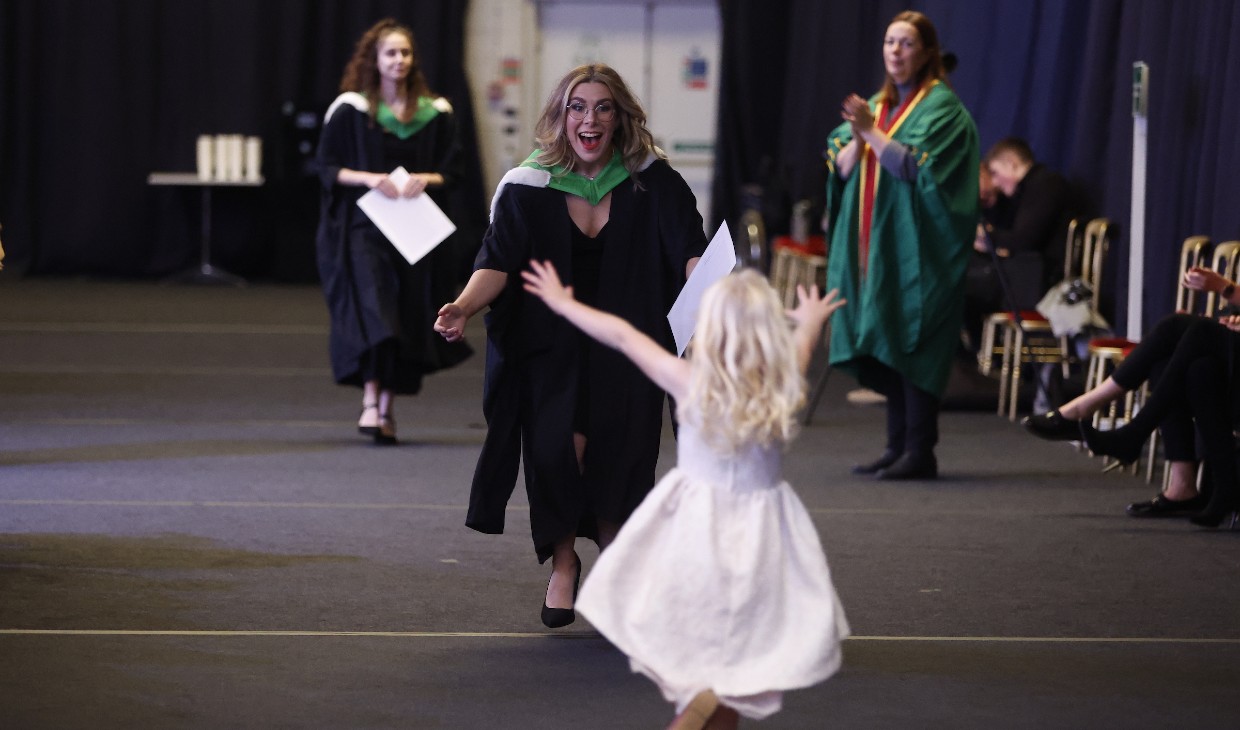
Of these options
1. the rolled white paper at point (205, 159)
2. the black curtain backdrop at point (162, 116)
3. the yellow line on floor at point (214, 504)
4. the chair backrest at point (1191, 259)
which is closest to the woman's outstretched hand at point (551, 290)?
the yellow line on floor at point (214, 504)

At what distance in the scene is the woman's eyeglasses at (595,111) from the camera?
316 cm

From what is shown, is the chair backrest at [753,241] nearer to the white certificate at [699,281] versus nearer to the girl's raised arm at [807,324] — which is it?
the white certificate at [699,281]

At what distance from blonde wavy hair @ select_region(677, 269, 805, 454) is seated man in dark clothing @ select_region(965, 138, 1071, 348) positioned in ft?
13.3

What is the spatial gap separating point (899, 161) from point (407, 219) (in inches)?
62.0

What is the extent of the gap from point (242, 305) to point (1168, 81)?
242 inches

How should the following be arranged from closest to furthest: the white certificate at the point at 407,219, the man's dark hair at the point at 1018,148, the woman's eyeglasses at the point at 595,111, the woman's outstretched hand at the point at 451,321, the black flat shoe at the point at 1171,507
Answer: the woman's outstretched hand at the point at 451,321
the woman's eyeglasses at the point at 595,111
the black flat shoe at the point at 1171,507
the white certificate at the point at 407,219
the man's dark hair at the point at 1018,148

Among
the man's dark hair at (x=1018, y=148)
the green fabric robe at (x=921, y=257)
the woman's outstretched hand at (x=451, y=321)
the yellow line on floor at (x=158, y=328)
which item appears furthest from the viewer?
the yellow line on floor at (x=158, y=328)

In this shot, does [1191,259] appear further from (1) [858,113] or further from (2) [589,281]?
(2) [589,281]

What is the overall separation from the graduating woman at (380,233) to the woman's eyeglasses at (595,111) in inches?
Answer: 93.1

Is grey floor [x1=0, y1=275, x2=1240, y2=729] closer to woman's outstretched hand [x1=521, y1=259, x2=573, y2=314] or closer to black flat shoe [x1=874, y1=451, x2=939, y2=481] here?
black flat shoe [x1=874, y1=451, x2=939, y2=481]

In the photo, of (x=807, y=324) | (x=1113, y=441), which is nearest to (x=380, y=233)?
(x=1113, y=441)

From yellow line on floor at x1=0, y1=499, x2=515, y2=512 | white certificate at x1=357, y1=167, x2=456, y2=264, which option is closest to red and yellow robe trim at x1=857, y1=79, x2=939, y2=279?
white certificate at x1=357, y1=167, x2=456, y2=264

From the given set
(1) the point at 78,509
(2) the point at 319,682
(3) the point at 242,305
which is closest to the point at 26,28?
(3) the point at 242,305

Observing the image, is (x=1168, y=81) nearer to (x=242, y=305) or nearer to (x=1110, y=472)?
(x=1110, y=472)
